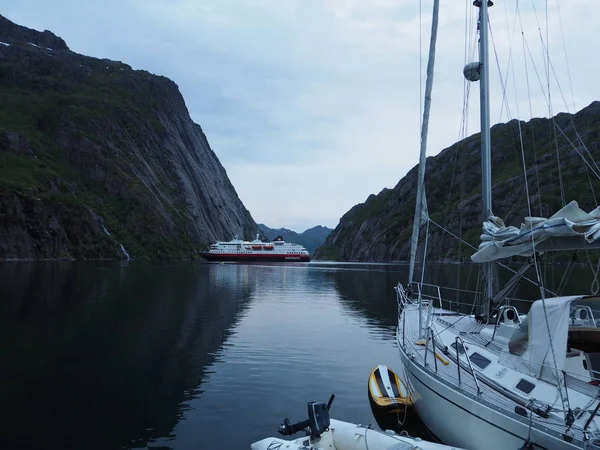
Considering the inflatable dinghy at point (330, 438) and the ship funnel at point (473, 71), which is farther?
the ship funnel at point (473, 71)

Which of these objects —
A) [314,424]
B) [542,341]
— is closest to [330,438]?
[314,424]

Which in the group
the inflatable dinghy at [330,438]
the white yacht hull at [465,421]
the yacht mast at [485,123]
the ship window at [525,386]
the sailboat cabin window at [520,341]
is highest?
the yacht mast at [485,123]

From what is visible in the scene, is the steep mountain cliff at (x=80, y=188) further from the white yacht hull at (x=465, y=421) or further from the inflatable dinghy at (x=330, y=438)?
the white yacht hull at (x=465, y=421)

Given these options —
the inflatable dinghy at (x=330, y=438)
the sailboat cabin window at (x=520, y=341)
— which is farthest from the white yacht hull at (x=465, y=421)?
the sailboat cabin window at (x=520, y=341)

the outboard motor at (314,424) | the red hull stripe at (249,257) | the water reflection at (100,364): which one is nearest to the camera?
the outboard motor at (314,424)

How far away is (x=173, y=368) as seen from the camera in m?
22.1

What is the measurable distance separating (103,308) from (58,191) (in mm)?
120161

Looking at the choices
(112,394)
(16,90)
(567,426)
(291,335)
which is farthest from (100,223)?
(567,426)

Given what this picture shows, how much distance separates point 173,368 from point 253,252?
164 metres

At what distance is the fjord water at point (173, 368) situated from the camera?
48.9 ft

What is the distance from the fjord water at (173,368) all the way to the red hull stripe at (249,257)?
134 metres

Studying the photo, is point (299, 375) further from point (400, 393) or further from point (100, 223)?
point (100, 223)

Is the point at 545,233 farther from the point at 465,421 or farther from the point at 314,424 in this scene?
the point at 314,424

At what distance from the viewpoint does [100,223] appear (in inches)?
5792
